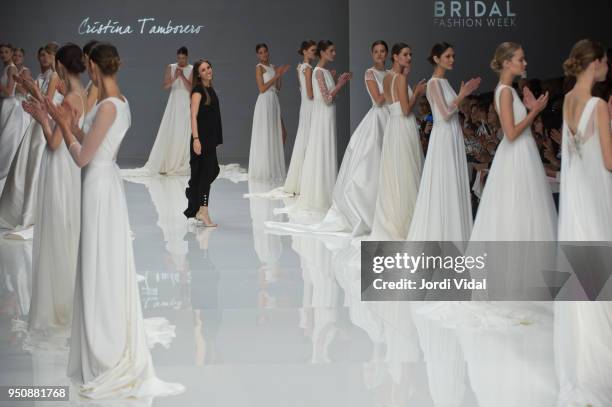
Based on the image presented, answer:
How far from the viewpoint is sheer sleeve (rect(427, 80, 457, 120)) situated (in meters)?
5.96

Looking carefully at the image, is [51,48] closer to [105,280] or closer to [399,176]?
[399,176]

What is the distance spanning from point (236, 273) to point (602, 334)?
294 cm

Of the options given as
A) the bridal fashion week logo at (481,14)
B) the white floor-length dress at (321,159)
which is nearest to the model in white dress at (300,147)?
the white floor-length dress at (321,159)

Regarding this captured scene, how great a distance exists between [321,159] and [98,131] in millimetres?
5719

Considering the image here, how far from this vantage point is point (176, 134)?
43.4ft

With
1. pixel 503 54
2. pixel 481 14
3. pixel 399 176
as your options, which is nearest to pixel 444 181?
pixel 503 54

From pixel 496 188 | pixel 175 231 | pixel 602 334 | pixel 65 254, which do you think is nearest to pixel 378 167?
pixel 175 231

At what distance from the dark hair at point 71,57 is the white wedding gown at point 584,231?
7.27 feet

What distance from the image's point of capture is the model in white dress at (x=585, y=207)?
389cm

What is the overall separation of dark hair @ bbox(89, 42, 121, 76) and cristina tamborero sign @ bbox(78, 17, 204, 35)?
12593mm

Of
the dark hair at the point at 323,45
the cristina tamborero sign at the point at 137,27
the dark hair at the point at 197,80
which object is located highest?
the cristina tamborero sign at the point at 137,27

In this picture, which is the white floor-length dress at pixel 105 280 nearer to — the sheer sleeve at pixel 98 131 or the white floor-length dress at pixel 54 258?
the sheer sleeve at pixel 98 131

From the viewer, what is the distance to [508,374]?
13.6ft

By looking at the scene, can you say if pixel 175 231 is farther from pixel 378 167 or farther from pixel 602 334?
pixel 602 334
